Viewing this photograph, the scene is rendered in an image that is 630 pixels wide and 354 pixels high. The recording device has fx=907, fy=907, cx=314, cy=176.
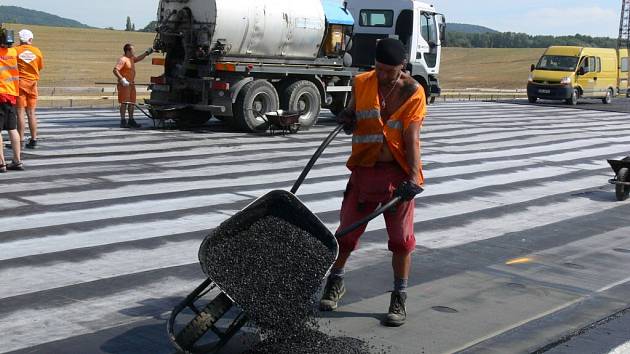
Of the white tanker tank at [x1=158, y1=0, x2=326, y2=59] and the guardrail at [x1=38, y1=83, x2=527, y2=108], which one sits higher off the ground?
the white tanker tank at [x1=158, y1=0, x2=326, y2=59]

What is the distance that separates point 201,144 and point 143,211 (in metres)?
6.63

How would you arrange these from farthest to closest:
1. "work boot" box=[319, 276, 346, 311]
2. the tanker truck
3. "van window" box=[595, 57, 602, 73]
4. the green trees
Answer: the green trees → "van window" box=[595, 57, 602, 73] → the tanker truck → "work boot" box=[319, 276, 346, 311]

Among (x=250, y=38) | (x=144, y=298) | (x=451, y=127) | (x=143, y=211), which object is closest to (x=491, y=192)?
(x=143, y=211)

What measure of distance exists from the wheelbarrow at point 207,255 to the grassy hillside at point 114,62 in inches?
1194

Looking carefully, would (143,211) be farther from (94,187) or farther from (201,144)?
(201,144)

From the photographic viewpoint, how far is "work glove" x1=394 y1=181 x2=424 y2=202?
5.82 meters

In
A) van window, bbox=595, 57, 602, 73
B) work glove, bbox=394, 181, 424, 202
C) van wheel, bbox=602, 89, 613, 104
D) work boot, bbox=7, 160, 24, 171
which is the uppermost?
van window, bbox=595, 57, 602, 73

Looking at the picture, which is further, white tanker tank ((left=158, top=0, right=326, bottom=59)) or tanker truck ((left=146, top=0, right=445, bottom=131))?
tanker truck ((left=146, top=0, right=445, bottom=131))

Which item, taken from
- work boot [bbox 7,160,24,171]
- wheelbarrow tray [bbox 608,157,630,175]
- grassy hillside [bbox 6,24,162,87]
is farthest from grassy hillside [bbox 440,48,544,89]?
work boot [bbox 7,160,24,171]

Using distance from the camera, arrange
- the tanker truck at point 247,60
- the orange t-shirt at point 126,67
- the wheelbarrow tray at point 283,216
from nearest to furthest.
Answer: the wheelbarrow tray at point 283,216 → the orange t-shirt at point 126,67 → the tanker truck at point 247,60

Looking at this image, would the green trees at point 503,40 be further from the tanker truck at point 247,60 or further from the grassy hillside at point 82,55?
the tanker truck at point 247,60

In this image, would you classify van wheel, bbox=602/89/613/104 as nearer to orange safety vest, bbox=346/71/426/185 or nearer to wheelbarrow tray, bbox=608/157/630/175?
wheelbarrow tray, bbox=608/157/630/175

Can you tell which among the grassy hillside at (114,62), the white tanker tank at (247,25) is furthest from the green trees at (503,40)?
the white tanker tank at (247,25)

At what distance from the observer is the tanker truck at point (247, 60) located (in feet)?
59.2
